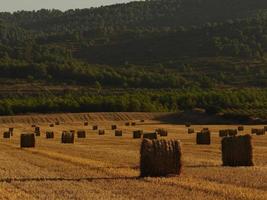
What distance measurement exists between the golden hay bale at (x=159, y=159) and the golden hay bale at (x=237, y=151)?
12.9 ft

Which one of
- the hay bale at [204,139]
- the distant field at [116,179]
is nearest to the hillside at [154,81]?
the hay bale at [204,139]

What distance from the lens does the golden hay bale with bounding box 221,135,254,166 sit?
25.0 metres

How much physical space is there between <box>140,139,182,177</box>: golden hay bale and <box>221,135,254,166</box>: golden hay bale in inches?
154

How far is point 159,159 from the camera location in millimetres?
21359

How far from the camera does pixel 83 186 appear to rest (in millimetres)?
19250

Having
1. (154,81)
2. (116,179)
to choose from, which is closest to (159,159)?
(116,179)

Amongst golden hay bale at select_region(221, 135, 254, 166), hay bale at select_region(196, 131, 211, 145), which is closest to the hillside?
hay bale at select_region(196, 131, 211, 145)

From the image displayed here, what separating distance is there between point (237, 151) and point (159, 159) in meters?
4.68

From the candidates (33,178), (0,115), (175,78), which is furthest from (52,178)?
(175,78)

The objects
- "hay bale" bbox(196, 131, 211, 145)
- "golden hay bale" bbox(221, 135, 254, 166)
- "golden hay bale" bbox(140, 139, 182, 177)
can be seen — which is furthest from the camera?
"hay bale" bbox(196, 131, 211, 145)

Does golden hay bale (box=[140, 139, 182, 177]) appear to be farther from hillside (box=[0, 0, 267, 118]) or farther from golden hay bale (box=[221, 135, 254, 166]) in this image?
hillside (box=[0, 0, 267, 118])

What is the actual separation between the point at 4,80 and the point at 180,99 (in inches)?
2010

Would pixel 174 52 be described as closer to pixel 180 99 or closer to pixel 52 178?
pixel 180 99

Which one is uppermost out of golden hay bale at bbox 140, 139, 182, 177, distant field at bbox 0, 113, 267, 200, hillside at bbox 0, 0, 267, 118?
hillside at bbox 0, 0, 267, 118
